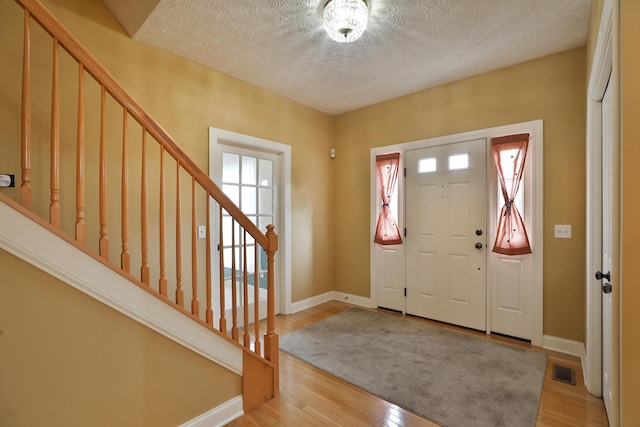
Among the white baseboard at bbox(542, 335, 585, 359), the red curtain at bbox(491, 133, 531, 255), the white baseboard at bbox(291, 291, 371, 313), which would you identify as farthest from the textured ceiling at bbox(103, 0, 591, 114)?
the white baseboard at bbox(291, 291, 371, 313)

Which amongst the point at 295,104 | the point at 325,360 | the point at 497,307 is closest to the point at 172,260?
the point at 325,360

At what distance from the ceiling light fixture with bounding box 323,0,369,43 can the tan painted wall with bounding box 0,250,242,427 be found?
2.13 meters

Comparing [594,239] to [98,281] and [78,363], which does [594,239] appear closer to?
[98,281]

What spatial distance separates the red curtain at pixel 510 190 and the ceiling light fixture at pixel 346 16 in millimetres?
1843

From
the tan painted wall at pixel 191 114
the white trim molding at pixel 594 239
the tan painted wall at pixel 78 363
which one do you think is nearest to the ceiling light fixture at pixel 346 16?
→ the tan painted wall at pixel 191 114

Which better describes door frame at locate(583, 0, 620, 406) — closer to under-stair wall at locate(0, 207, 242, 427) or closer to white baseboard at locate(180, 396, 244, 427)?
white baseboard at locate(180, 396, 244, 427)

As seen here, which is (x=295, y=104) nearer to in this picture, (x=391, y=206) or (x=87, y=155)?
(x=391, y=206)

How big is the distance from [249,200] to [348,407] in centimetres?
224

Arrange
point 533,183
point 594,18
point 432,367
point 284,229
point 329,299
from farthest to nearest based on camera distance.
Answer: point 329,299, point 284,229, point 533,183, point 432,367, point 594,18

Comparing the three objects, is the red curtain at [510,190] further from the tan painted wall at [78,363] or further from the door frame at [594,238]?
the tan painted wall at [78,363]

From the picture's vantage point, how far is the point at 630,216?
3.39 feet

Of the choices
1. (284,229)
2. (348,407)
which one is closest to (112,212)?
(284,229)

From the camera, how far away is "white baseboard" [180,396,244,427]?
63.9 inches

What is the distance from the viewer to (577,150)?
2.54 m
